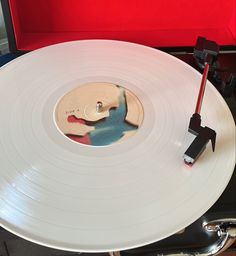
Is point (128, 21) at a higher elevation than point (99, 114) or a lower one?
higher

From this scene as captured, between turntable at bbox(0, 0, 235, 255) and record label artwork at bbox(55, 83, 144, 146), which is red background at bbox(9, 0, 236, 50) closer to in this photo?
turntable at bbox(0, 0, 235, 255)

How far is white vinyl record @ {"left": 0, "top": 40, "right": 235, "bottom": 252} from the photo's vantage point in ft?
2.12

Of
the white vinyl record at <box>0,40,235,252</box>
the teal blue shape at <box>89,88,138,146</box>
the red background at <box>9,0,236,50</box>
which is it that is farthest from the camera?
the red background at <box>9,0,236,50</box>

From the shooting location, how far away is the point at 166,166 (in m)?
0.72

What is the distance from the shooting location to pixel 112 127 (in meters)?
0.79

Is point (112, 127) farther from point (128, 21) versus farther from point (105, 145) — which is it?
point (128, 21)

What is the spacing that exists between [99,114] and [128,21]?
34cm

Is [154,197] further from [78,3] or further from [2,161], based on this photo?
[78,3]

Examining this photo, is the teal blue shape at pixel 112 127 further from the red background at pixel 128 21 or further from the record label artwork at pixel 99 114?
the red background at pixel 128 21

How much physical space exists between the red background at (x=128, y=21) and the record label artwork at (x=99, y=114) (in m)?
0.24

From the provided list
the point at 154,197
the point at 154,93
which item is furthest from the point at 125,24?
the point at 154,197

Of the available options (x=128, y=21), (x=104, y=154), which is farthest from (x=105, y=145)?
(x=128, y=21)

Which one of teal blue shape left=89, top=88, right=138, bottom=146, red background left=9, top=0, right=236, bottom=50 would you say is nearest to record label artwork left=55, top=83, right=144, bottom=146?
teal blue shape left=89, top=88, right=138, bottom=146

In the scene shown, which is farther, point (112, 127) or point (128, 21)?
point (128, 21)
